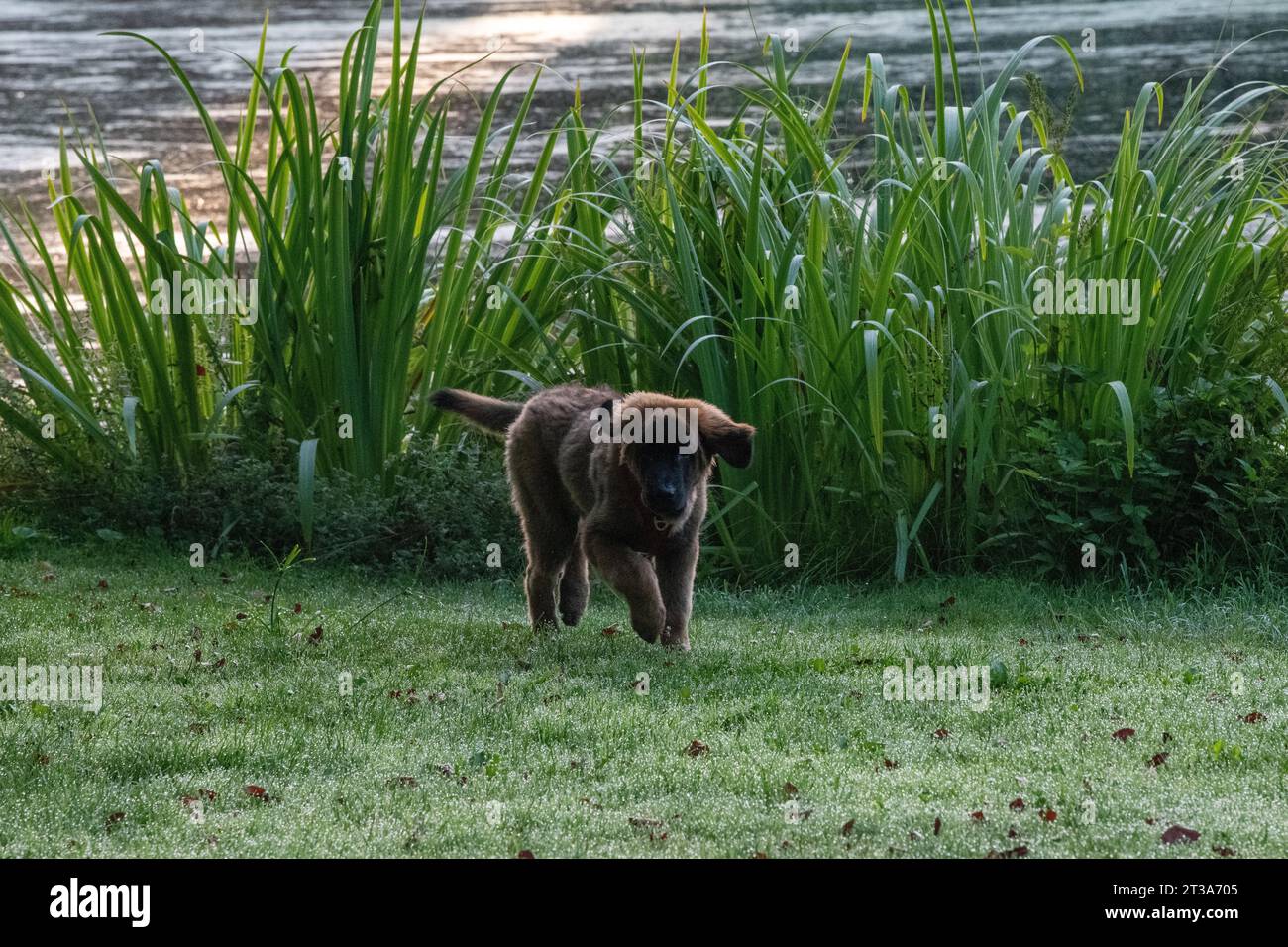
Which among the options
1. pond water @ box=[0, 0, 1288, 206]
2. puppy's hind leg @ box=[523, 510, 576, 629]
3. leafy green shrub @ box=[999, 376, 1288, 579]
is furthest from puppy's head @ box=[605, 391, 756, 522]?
pond water @ box=[0, 0, 1288, 206]

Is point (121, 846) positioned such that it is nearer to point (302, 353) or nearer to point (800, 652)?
point (800, 652)

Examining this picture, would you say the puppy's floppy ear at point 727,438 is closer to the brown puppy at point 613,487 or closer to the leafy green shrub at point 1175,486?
the brown puppy at point 613,487

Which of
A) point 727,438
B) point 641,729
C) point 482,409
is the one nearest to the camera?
point 641,729

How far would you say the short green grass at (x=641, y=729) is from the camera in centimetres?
418

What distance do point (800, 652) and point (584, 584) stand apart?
3.77 ft

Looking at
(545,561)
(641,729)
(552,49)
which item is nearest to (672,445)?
(545,561)

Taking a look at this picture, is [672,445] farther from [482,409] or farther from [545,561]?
[482,409]

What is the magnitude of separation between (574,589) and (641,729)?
6.50 feet

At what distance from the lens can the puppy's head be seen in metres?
6.19

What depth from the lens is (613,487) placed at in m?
6.44

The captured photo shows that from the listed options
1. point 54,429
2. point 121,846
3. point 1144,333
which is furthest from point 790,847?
point 54,429

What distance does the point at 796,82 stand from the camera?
Result: 21266 mm

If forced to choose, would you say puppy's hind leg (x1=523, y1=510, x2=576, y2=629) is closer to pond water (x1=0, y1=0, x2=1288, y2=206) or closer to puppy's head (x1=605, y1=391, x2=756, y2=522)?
puppy's head (x1=605, y1=391, x2=756, y2=522)

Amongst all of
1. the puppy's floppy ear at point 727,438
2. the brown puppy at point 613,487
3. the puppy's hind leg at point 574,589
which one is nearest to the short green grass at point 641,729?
the puppy's hind leg at point 574,589
